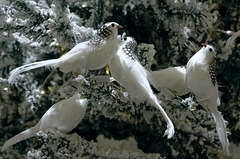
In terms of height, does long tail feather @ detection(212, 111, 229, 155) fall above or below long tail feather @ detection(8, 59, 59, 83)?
below

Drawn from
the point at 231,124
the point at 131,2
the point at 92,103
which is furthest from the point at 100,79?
the point at 231,124

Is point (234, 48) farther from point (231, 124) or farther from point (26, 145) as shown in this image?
point (26, 145)

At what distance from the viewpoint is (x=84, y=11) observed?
1.55 ft

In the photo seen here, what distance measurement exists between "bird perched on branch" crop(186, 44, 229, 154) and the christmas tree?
0.10 ft

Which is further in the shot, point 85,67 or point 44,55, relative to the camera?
point 44,55

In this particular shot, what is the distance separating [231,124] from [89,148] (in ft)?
0.72

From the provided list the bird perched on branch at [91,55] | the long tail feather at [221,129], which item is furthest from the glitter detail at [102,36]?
the long tail feather at [221,129]

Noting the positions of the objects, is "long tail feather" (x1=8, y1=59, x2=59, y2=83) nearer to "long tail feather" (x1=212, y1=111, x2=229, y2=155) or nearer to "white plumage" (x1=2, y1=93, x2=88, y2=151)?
"white plumage" (x1=2, y1=93, x2=88, y2=151)

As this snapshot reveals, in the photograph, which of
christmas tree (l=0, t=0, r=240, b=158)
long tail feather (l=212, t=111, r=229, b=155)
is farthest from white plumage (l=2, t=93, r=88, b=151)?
long tail feather (l=212, t=111, r=229, b=155)

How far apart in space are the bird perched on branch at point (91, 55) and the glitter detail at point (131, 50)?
22 mm

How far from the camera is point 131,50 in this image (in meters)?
0.32

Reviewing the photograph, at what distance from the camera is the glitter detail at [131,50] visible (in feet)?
1.02

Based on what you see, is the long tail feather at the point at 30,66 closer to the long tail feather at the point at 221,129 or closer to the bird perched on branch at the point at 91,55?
the bird perched on branch at the point at 91,55

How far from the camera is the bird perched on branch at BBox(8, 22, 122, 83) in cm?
29
